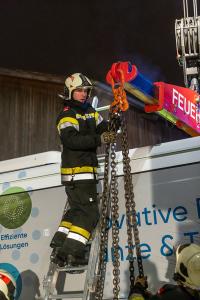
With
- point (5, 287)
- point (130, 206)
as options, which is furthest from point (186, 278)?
point (5, 287)

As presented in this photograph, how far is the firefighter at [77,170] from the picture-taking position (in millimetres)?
4059

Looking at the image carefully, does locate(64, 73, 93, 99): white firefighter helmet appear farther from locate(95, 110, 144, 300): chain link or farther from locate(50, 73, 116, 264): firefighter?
locate(95, 110, 144, 300): chain link

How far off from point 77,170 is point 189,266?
1.54m

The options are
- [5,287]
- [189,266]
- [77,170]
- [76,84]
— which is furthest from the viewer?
[76,84]

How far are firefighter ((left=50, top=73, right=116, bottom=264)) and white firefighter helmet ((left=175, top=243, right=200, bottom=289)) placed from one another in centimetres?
109

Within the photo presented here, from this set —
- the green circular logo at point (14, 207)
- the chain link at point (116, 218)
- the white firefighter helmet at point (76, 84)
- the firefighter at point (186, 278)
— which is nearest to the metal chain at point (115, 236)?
the chain link at point (116, 218)

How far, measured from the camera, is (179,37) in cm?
625

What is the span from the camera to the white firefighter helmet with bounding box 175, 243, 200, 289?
3.13m

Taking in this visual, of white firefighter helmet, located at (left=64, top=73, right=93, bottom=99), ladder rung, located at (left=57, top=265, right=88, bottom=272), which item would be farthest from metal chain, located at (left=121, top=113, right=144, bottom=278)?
white firefighter helmet, located at (left=64, top=73, right=93, bottom=99)

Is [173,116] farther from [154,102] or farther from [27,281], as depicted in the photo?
[27,281]

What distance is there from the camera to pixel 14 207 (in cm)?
488

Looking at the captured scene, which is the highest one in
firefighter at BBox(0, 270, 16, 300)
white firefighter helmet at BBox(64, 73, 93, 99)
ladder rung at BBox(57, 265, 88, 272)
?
white firefighter helmet at BBox(64, 73, 93, 99)

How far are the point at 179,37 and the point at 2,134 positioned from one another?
8.18 metres

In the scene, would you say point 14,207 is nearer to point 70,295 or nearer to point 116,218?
point 70,295
